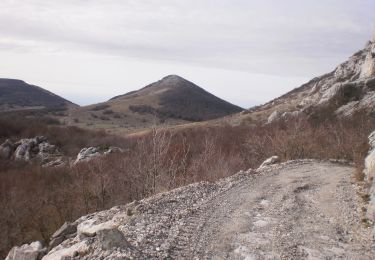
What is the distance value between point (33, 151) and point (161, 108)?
71.4 m

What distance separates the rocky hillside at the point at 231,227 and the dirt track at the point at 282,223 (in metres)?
0.02

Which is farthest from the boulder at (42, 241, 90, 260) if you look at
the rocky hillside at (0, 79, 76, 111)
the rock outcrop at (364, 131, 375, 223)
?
the rocky hillside at (0, 79, 76, 111)

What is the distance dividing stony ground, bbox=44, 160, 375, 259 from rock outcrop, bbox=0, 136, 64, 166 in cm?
4012

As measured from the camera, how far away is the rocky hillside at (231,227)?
8281 millimetres

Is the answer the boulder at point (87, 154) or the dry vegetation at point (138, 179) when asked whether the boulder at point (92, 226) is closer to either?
the dry vegetation at point (138, 179)

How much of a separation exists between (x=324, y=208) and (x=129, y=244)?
15.7ft

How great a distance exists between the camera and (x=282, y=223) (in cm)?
978

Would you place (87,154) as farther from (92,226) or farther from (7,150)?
(92,226)

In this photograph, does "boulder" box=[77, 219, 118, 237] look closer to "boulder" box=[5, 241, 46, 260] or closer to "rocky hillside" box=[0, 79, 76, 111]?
"boulder" box=[5, 241, 46, 260]

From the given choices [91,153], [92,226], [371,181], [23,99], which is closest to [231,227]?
[92,226]

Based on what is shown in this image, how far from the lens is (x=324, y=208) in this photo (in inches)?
424

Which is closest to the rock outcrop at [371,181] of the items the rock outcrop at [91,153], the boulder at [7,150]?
the rock outcrop at [91,153]

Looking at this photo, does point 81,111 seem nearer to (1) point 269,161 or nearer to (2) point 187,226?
(1) point 269,161

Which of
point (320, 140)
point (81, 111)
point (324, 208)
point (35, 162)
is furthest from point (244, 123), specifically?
point (81, 111)
